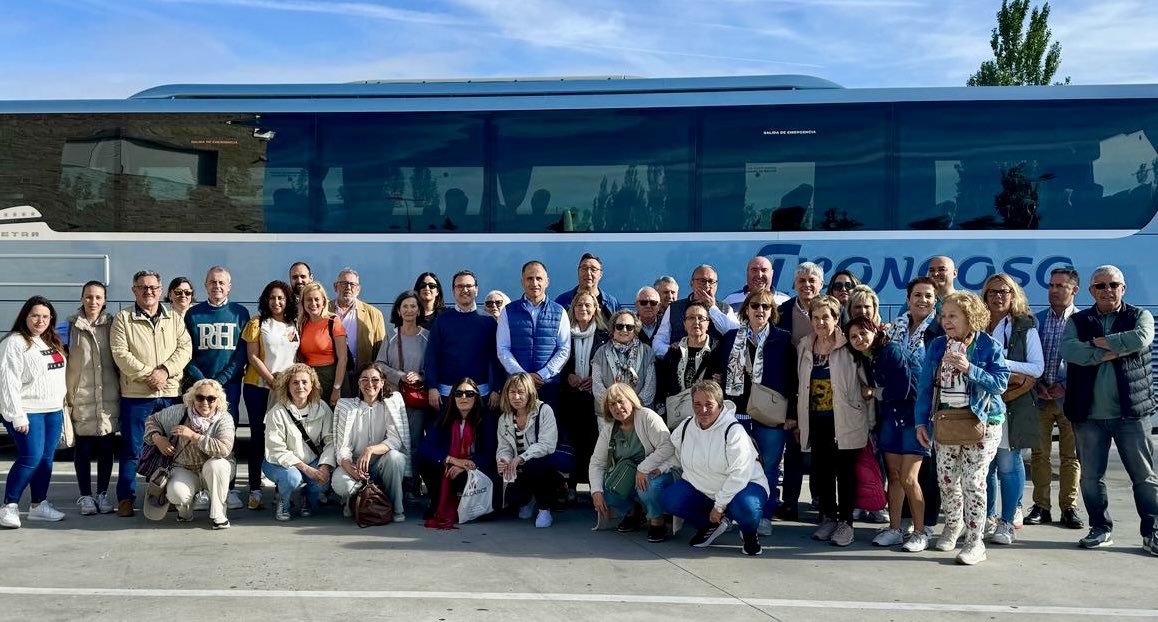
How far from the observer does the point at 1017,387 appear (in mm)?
6969

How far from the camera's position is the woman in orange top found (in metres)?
8.28

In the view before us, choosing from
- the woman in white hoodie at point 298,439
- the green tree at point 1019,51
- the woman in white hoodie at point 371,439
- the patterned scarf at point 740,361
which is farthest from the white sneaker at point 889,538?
the green tree at point 1019,51

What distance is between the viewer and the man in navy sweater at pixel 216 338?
8.20 m

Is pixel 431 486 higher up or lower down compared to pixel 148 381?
lower down

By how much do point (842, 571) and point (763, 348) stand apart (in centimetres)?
163

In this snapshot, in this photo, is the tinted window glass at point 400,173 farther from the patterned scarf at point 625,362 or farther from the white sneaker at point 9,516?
the white sneaker at point 9,516

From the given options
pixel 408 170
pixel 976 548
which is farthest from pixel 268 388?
pixel 976 548

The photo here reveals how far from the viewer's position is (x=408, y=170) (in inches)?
409

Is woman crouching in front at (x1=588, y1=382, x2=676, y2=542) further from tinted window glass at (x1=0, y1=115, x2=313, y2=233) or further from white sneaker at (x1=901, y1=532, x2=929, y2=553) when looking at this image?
tinted window glass at (x1=0, y1=115, x2=313, y2=233)

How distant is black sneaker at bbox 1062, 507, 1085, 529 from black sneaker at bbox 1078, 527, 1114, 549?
0.53 m

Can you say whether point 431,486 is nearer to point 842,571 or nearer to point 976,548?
point 842,571

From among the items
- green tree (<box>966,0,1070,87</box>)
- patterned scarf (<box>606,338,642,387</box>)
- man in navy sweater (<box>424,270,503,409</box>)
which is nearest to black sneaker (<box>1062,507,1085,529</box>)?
patterned scarf (<box>606,338,642,387</box>)

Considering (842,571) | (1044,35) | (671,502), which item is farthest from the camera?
(1044,35)

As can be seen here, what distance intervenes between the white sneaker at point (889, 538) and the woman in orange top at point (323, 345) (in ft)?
13.5
